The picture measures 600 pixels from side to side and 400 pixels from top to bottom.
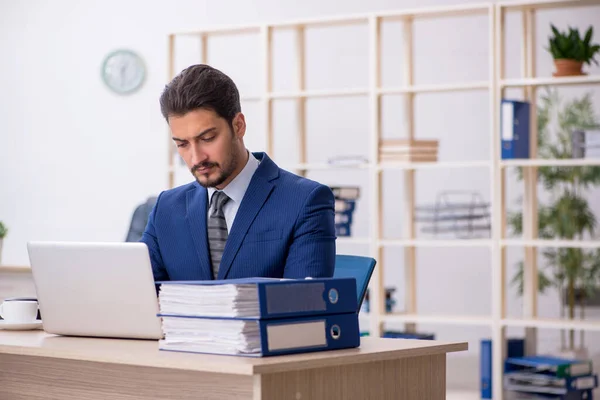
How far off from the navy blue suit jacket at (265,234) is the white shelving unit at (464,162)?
2.82m

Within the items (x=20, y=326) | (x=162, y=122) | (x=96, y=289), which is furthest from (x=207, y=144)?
(x=162, y=122)

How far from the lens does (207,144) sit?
2.47 m

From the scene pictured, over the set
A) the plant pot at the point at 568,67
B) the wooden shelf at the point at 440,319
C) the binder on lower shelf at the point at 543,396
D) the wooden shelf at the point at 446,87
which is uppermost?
the plant pot at the point at 568,67

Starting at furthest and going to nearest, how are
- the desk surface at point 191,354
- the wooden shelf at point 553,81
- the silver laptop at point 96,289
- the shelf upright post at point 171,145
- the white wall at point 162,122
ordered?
the white wall at point 162,122
the shelf upright post at point 171,145
the wooden shelf at point 553,81
the silver laptop at point 96,289
the desk surface at point 191,354

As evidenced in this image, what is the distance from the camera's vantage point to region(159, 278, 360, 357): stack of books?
5.71 feet

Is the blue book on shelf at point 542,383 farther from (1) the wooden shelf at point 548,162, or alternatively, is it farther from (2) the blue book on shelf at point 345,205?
(2) the blue book on shelf at point 345,205

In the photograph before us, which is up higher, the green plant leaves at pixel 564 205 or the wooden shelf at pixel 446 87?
the wooden shelf at pixel 446 87

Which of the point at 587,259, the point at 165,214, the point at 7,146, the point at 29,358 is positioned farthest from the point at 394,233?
the point at 29,358

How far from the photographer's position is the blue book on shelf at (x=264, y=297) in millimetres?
1742

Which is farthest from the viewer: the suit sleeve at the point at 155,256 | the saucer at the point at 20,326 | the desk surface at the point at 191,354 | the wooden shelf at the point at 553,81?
the wooden shelf at the point at 553,81

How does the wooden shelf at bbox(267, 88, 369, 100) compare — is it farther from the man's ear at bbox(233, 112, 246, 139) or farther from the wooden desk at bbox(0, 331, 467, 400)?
the wooden desk at bbox(0, 331, 467, 400)

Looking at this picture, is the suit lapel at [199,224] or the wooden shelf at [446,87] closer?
the suit lapel at [199,224]

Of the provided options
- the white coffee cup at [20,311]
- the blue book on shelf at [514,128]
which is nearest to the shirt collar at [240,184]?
the white coffee cup at [20,311]

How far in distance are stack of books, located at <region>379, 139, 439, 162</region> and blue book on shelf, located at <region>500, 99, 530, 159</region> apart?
0.41 meters
